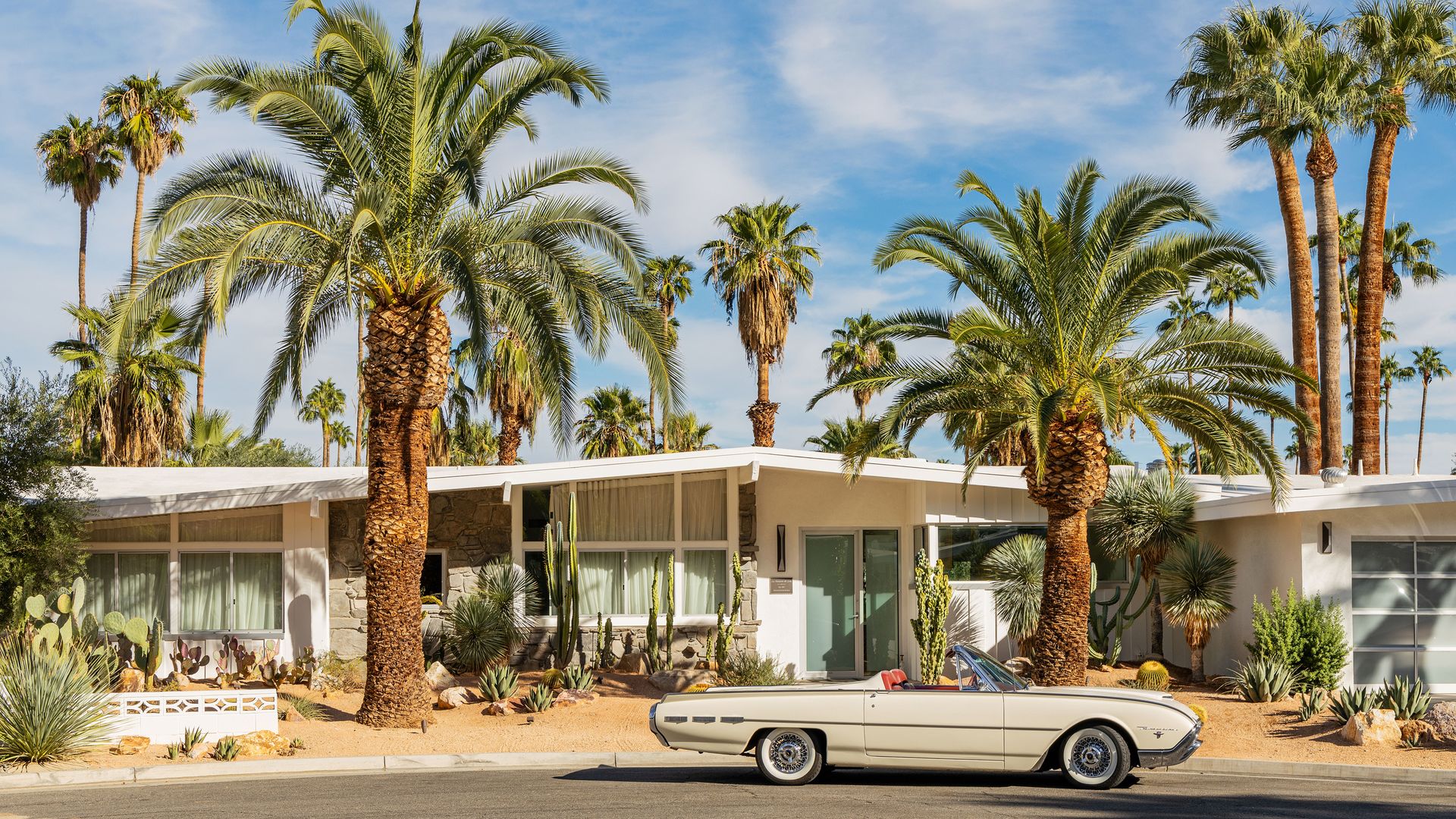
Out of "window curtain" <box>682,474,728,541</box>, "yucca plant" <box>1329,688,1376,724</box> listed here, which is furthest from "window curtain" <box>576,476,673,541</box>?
"yucca plant" <box>1329,688,1376,724</box>

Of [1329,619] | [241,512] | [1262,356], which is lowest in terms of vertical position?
[1329,619]

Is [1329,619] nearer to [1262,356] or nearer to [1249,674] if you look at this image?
[1249,674]

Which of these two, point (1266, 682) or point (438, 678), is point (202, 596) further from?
point (1266, 682)

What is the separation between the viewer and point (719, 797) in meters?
10.3

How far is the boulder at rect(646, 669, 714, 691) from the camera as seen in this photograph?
17.8 metres

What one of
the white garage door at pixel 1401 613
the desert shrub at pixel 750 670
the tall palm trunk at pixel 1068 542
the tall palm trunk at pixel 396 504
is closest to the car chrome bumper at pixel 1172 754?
the tall palm trunk at pixel 1068 542

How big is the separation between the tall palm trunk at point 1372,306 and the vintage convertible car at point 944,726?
19728mm

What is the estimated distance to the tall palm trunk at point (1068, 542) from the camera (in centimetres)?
1526

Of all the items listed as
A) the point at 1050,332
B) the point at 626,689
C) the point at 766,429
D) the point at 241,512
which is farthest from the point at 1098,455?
the point at 766,429

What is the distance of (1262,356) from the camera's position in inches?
591

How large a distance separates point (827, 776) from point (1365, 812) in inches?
173

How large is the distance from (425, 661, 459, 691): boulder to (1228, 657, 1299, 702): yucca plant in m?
10.1

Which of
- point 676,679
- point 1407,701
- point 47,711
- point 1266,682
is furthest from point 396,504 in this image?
point 1407,701

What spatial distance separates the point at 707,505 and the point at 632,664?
2650mm
